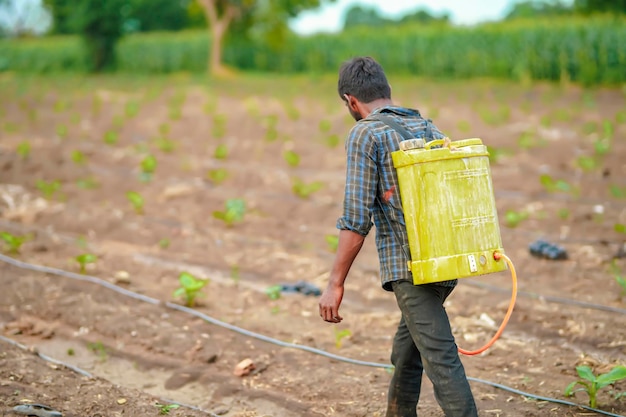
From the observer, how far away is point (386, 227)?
113 inches

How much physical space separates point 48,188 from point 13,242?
8.10 ft

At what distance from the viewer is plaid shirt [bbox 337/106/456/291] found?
2.73 meters

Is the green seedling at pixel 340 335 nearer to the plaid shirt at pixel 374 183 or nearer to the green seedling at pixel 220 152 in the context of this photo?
the plaid shirt at pixel 374 183

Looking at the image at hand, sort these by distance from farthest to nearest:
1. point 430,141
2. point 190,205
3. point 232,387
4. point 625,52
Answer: point 625,52, point 190,205, point 232,387, point 430,141

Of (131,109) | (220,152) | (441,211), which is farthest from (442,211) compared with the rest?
(131,109)

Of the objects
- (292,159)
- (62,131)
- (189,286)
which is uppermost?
(62,131)

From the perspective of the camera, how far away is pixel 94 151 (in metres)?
11.4

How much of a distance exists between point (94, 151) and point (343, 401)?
8.64m

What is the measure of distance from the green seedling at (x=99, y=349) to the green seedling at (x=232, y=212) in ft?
9.15

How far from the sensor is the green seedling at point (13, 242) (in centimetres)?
610

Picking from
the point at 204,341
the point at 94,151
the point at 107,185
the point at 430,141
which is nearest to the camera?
the point at 430,141

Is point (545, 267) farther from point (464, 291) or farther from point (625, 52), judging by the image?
point (625, 52)

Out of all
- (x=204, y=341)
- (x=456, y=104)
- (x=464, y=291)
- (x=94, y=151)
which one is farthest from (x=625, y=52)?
(x=204, y=341)

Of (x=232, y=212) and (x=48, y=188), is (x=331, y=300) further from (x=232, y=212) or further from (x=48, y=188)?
(x=48, y=188)
